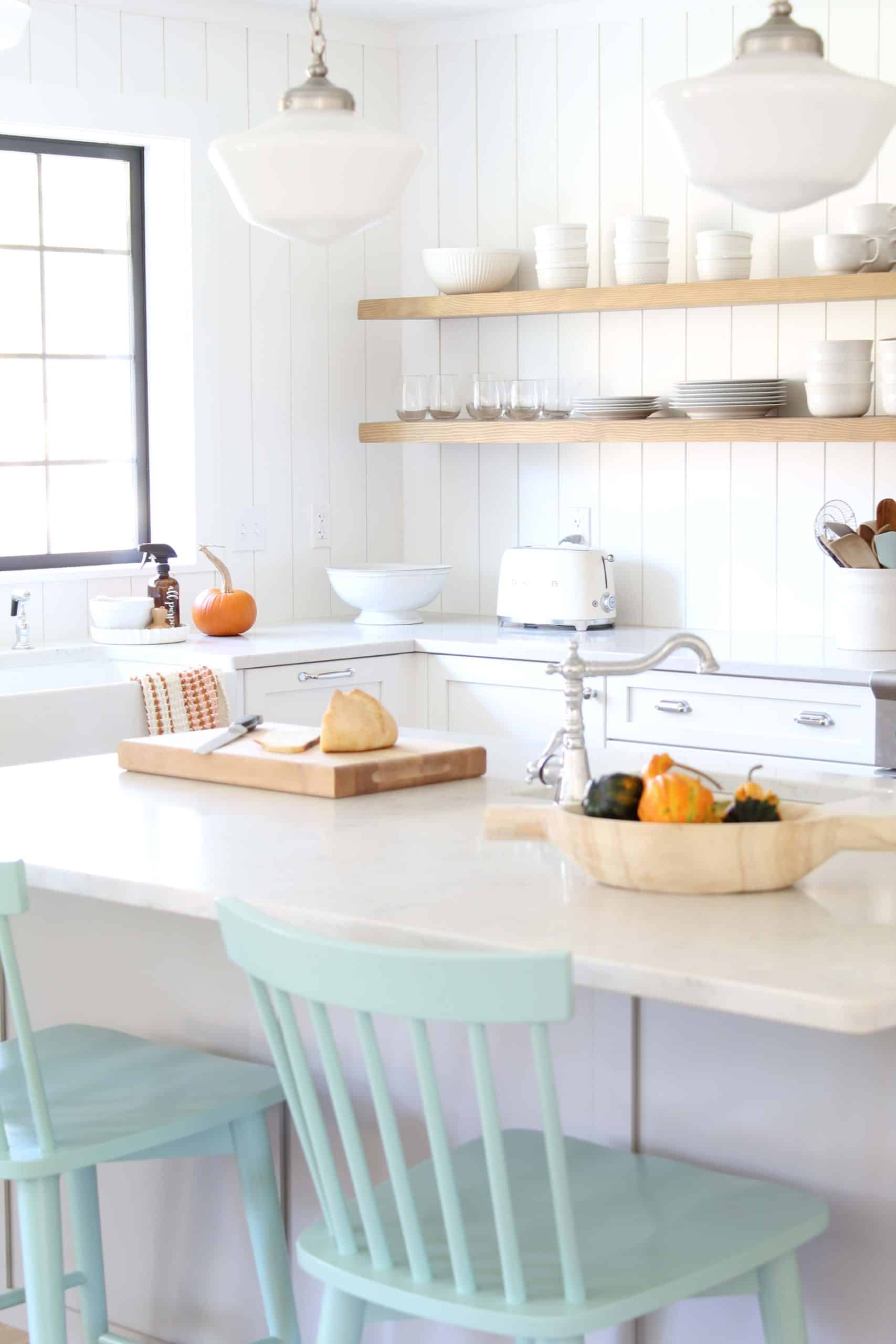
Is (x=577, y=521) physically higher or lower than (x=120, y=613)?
higher

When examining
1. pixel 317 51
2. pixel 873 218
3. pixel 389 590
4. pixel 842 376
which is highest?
pixel 873 218

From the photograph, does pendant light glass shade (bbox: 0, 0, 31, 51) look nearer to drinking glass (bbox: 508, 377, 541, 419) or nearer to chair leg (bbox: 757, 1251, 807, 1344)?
chair leg (bbox: 757, 1251, 807, 1344)

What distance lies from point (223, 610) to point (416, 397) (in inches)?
32.4

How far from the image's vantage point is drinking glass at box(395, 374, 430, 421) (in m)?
4.77

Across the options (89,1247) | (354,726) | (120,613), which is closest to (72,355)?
(120,613)

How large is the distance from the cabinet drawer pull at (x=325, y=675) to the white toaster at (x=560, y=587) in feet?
1.60

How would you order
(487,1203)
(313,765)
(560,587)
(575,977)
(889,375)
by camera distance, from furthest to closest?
1. (560,587)
2. (889,375)
3. (313,765)
4. (487,1203)
5. (575,977)

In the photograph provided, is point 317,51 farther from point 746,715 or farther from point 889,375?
point 889,375

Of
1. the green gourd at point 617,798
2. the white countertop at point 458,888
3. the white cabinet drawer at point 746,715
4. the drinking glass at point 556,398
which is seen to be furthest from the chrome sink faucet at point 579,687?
the drinking glass at point 556,398

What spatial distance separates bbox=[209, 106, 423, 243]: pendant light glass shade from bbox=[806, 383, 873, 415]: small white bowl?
222cm

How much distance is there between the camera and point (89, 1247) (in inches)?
86.4

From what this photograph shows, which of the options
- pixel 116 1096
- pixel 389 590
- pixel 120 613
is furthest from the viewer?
pixel 389 590

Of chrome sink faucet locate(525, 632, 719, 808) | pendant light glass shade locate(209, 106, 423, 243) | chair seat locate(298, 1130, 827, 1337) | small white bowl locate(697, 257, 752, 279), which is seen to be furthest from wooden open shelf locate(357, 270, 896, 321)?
chair seat locate(298, 1130, 827, 1337)

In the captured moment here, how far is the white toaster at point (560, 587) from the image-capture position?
4414 mm
